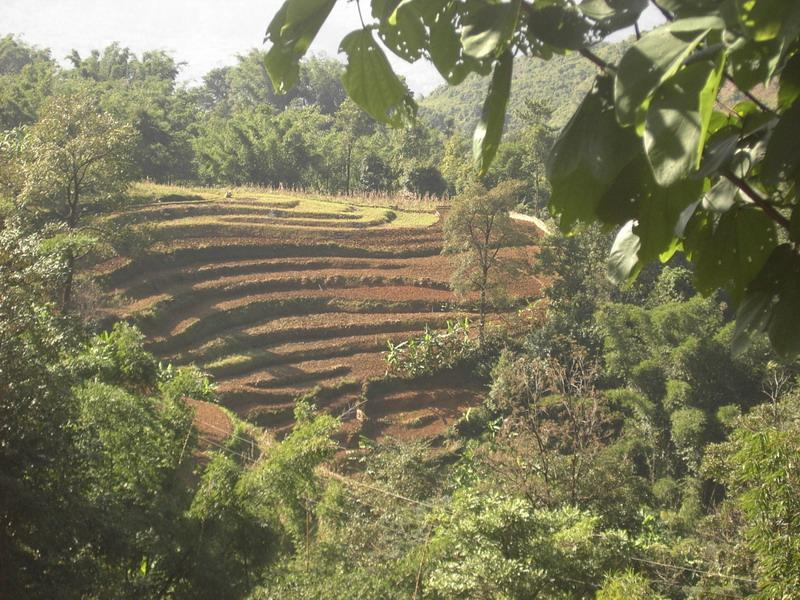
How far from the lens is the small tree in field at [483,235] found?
1249 cm

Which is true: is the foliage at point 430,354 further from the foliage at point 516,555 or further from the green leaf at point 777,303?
the green leaf at point 777,303

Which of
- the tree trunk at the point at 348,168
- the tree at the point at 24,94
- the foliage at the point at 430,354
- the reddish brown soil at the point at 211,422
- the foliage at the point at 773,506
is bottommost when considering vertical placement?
the foliage at the point at 430,354

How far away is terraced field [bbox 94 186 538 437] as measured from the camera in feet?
40.4

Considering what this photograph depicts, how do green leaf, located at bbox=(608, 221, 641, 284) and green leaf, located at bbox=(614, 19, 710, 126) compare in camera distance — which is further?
green leaf, located at bbox=(608, 221, 641, 284)

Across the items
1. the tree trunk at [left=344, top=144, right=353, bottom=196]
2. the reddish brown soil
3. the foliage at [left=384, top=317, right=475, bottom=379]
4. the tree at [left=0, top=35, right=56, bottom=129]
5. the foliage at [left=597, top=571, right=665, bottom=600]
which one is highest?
the tree at [left=0, top=35, right=56, bottom=129]

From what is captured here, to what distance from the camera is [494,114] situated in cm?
42

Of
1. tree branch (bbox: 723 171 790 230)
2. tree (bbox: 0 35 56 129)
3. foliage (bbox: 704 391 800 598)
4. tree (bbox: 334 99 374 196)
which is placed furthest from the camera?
tree (bbox: 334 99 374 196)

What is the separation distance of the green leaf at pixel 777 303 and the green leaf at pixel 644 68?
0.20 metres

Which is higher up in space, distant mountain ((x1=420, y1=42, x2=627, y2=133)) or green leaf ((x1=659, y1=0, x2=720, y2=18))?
distant mountain ((x1=420, y1=42, x2=627, y2=133))

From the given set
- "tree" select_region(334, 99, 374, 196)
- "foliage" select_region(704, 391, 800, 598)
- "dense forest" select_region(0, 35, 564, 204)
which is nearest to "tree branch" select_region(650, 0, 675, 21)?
"foliage" select_region(704, 391, 800, 598)

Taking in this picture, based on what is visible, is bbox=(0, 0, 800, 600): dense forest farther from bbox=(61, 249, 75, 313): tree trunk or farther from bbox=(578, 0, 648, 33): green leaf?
bbox=(61, 249, 75, 313): tree trunk

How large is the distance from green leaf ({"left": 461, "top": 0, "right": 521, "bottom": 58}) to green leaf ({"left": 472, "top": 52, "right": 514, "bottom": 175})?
3cm

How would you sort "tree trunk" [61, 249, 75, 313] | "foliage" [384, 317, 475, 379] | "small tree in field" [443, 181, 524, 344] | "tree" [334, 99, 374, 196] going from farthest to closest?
1. "tree" [334, 99, 374, 196]
2. "foliage" [384, 317, 475, 379]
3. "small tree in field" [443, 181, 524, 344]
4. "tree trunk" [61, 249, 75, 313]

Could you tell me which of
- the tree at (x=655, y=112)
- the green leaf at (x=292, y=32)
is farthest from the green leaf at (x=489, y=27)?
the green leaf at (x=292, y=32)
